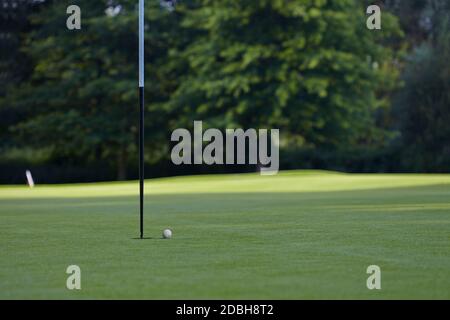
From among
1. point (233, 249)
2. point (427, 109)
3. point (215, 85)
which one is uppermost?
point (215, 85)

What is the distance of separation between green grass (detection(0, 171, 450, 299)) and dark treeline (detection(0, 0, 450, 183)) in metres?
29.7

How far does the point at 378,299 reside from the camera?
9.38 m

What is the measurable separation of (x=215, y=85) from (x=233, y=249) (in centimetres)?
4183

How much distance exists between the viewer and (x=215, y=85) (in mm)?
55500

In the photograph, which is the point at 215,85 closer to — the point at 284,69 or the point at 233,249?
the point at 284,69

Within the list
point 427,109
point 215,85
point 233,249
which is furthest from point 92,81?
point 233,249

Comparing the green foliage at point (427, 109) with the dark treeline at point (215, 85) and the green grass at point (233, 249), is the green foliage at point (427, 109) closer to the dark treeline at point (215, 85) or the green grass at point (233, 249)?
the dark treeline at point (215, 85)

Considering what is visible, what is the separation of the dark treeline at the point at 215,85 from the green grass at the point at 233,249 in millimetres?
29696

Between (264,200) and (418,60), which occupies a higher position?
(418,60)

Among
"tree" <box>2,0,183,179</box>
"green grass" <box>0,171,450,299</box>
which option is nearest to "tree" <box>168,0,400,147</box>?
"tree" <box>2,0,183,179</box>

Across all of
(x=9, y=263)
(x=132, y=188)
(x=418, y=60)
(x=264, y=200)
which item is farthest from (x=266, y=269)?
(x=418, y=60)

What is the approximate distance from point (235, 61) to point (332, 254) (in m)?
45.2

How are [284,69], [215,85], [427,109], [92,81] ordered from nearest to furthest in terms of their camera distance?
1. [284,69]
2. [215,85]
3. [92,81]
4. [427,109]
